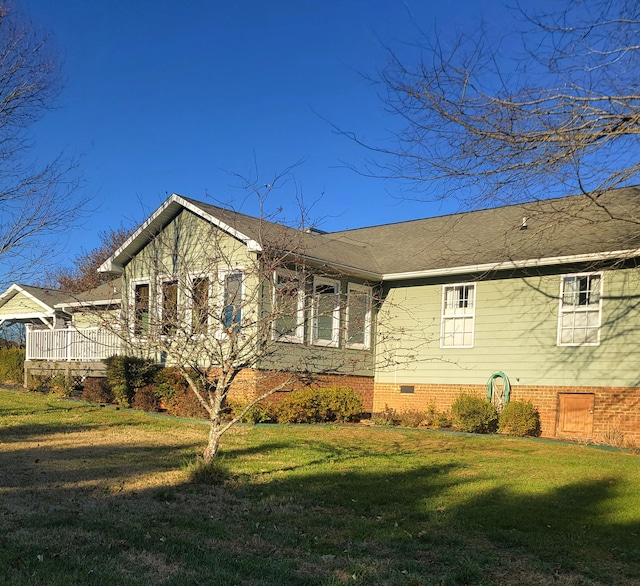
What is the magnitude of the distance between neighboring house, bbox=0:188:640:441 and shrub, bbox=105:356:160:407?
1897mm

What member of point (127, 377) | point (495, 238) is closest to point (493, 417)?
point (495, 238)

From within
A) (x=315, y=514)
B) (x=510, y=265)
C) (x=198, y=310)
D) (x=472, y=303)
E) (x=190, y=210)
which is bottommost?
(x=315, y=514)

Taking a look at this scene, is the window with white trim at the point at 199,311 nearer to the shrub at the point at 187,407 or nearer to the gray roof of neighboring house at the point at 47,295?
the shrub at the point at 187,407

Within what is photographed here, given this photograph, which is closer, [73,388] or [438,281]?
[438,281]

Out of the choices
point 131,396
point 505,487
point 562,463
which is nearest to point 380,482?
point 505,487

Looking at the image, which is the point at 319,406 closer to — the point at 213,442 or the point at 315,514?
the point at 213,442

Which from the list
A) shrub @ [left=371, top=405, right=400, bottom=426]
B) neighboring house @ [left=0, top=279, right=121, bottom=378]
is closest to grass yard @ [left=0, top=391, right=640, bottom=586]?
shrub @ [left=371, top=405, right=400, bottom=426]

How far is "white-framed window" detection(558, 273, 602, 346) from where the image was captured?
45.0 ft

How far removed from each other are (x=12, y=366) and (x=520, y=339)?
17830mm

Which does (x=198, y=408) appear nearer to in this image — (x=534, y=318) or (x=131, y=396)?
(x=131, y=396)

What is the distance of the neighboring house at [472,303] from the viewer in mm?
13039

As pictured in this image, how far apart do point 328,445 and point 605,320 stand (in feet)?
21.0

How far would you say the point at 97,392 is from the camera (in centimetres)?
1750

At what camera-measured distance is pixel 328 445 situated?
446 inches
